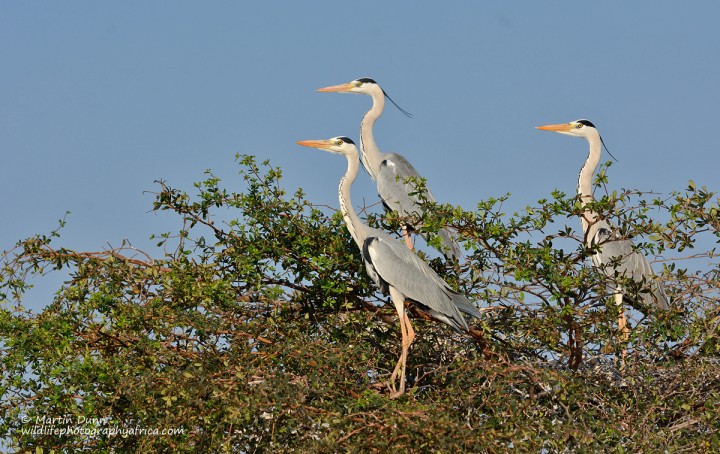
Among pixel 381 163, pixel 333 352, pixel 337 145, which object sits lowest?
pixel 333 352

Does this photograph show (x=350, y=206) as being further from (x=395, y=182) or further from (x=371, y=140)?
(x=371, y=140)

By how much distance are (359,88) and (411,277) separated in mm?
4287

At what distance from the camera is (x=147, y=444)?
554 centimetres

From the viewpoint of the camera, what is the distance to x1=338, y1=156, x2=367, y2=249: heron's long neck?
744cm

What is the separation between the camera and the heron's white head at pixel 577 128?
10055 millimetres

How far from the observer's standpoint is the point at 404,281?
724cm

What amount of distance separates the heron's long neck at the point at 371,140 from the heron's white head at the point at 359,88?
0.22 ft

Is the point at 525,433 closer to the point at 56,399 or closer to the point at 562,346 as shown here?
the point at 562,346

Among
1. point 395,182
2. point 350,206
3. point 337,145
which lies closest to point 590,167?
point 395,182

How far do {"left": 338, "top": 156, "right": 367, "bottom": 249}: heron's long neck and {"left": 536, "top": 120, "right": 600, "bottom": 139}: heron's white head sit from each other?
9.22 feet

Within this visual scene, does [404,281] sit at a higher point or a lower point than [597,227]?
lower

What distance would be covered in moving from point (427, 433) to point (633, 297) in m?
2.09

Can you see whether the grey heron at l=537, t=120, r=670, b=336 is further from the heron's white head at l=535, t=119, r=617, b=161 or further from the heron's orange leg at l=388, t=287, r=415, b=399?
the heron's orange leg at l=388, t=287, r=415, b=399

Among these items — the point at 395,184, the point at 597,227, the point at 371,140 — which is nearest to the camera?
the point at 597,227
